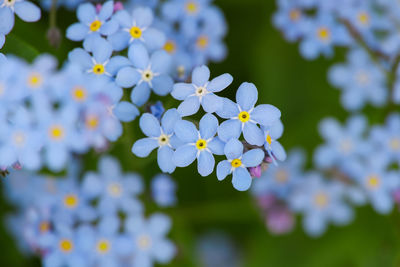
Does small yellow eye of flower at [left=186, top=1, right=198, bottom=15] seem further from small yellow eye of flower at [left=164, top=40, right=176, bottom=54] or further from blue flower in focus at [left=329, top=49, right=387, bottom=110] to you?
blue flower in focus at [left=329, top=49, right=387, bottom=110]

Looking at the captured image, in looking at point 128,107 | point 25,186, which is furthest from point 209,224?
point 128,107

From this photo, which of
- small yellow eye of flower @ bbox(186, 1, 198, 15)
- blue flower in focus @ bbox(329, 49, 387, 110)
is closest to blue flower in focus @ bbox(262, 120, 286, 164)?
small yellow eye of flower @ bbox(186, 1, 198, 15)

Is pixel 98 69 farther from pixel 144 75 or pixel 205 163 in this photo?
pixel 205 163

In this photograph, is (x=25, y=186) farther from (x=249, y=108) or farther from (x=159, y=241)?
(x=249, y=108)

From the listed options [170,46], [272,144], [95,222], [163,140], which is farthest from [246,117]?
[95,222]

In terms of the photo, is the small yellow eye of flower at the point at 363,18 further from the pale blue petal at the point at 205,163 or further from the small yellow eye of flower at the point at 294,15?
the pale blue petal at the point at 205,163
